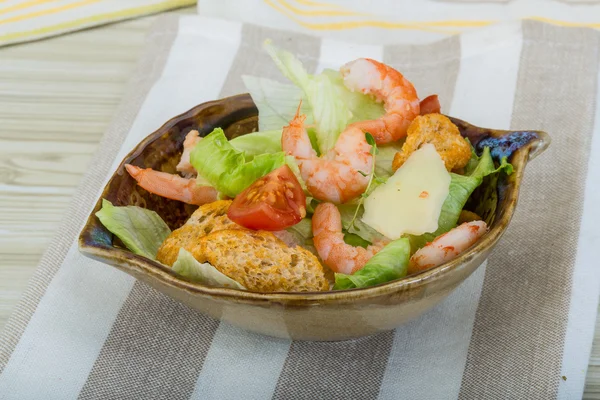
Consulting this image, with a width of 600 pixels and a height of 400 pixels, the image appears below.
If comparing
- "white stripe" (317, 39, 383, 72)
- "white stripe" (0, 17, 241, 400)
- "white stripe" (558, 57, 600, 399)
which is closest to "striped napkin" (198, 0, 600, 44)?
"white stripe" (317, 39, 383, 72)

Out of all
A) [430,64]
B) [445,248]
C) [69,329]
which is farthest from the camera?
[430,64]

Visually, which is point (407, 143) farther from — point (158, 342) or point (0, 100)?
point (0, 100)

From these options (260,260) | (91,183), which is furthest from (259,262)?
(91,183)

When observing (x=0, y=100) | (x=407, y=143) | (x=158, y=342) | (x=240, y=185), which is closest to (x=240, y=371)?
(x=158, y=342)

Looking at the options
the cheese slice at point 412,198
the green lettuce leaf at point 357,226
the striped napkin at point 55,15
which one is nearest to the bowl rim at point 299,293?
the cheese slice at point 412,198

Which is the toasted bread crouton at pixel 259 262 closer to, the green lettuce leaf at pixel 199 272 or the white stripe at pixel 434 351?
the green lettuce leaf at pixel 199 272

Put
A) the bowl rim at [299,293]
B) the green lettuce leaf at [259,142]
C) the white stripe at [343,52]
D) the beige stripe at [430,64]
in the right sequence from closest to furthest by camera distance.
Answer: the bowl rim at [299,293], the green lettuce leaf at [259,142], the beige stripe at [430,64], the white stripe at [343,52]

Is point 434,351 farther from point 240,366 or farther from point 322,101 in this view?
point 322,101
